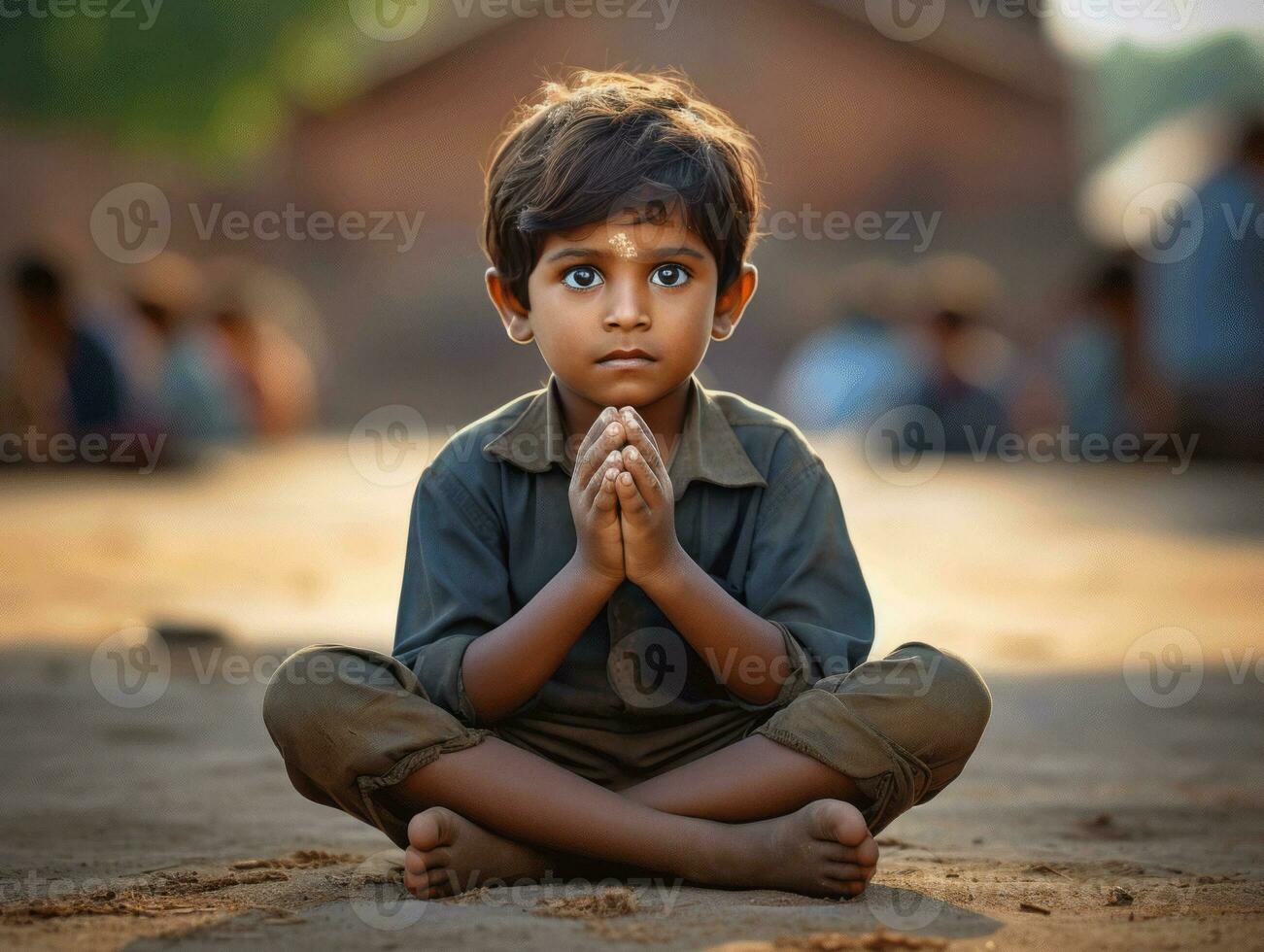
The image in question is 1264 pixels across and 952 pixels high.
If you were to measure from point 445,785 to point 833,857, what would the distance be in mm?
722

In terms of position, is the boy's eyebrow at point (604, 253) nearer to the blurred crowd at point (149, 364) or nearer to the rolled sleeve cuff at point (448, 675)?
the rolled sleeve cuff at point (448, 675)

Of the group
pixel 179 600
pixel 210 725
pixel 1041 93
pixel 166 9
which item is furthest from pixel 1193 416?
pixel 166 9

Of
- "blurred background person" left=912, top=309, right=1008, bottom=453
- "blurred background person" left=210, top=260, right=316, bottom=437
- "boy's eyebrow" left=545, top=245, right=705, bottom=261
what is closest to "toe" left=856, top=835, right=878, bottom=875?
"boy's eyebrow" left=545, top=245, right=705, bottom=261

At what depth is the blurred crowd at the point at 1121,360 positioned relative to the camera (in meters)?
11.7

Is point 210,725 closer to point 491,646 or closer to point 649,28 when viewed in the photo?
point 491,646

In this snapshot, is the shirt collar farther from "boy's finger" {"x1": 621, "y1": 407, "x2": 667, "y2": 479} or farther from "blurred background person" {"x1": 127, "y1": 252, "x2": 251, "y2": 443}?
"blurred background person" {"x1": 127, "y1": 252, "x2": 251, "y2": 443}

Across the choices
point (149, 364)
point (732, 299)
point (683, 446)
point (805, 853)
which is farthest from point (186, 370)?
point (805, 853)

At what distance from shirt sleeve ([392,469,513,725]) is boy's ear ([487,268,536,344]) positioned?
14.0 inches

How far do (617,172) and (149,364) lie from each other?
11.4 metres

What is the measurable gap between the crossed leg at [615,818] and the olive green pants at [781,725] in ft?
0.14

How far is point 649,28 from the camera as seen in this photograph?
75.6 feet

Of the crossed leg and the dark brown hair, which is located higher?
the dark brown hair

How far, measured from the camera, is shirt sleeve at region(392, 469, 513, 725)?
285 centimetres

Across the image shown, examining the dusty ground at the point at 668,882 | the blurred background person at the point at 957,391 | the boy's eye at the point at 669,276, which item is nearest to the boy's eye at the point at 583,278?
the boy's eye at the point at 669,276
